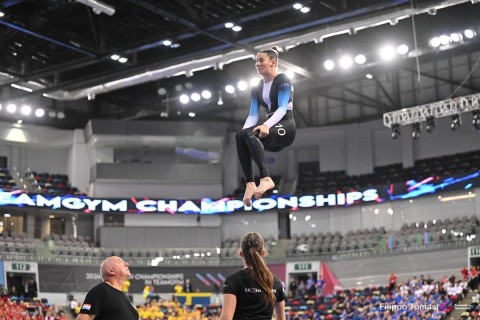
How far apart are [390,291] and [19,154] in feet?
74.6

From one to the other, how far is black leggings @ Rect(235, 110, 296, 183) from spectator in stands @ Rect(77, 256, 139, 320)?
6.91 ft

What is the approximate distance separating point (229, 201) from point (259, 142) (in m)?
35.0

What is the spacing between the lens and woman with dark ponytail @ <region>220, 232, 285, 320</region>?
5.89 meters

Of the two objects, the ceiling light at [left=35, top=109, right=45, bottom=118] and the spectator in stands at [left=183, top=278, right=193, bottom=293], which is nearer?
the spectator in stands at [left=183, top=278, right=193, bottom=293]

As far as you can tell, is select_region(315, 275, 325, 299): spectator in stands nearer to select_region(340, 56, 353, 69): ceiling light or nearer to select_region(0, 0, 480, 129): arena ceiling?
select_region(0, 0, 480, 129): arena ceiling

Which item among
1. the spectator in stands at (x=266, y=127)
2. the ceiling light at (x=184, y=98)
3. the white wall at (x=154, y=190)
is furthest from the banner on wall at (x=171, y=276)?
the spectator in stands at (x=266, y=127)

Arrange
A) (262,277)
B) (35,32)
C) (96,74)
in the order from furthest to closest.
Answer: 1. (96,74)
2. (35,32)
3. (262,277)

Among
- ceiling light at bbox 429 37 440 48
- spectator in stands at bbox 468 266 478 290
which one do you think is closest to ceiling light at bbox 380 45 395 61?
ceiling light at bbox 429 37 440 48

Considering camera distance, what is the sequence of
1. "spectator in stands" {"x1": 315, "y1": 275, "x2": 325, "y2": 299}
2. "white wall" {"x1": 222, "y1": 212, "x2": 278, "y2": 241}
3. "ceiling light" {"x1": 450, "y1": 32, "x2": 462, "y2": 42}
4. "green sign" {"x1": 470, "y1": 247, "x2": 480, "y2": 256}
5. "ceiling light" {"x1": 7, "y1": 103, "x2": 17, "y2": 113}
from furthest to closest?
"white wall" {"x1": 222, "y1": 212, "x2": 278, "y2": 241} → "ceiling light" {"x1": 7, "y1": 103, "x2": 17, "y2": 113} → "spectator in stands" {"x1": 315, "y1": 275, "x2": 325, "y2": 299} → "green sign" {"x1": 470, "y1": 247, "x2": 480, "y2": 256} → "ceiling light" {"x1": 450, "y1": 32, "x2": 462, "y2": 42}

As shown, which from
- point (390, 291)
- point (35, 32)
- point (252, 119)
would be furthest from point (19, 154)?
point (252, 119)

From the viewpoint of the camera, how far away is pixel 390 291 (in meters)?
32.9

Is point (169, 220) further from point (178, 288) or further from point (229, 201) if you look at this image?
point (178, 288)

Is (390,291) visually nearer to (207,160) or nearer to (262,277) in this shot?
(207,160)

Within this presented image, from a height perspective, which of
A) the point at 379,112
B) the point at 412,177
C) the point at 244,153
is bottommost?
the point at 244,153
